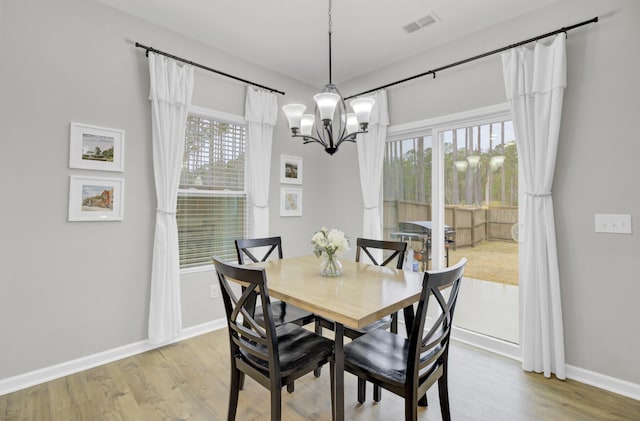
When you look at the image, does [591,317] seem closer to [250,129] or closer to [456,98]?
[456,98]

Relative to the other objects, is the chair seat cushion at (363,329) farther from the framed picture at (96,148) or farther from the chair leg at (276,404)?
the framed picture at (96,148)

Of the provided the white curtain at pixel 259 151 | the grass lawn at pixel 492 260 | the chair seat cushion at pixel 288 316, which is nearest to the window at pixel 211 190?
the white curtain at pixel 259 151

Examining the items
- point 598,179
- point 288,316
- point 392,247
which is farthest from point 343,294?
point 598,179

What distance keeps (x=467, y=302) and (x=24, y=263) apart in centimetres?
370

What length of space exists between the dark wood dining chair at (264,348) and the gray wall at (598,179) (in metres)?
1.98

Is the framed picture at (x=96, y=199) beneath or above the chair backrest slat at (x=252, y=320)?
above

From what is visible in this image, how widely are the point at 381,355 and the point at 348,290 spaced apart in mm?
379

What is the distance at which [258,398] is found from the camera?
82.1 inches

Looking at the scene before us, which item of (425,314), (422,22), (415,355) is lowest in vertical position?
(415,355)

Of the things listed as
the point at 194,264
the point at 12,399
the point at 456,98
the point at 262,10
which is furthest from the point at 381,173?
the point at 12,399

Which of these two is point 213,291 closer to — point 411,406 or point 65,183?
point 65,183

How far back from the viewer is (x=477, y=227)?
298cm

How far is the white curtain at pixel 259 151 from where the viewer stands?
3.42 m

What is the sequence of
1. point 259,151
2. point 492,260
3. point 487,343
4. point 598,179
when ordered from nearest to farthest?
point 598,179, point 487,343, point 492,260, point 259,151
